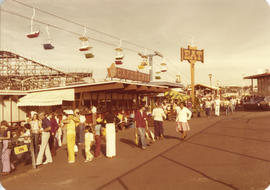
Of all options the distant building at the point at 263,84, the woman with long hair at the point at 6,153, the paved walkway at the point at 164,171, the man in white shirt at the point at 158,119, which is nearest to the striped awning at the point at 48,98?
the paved walkway at the point at 164,171

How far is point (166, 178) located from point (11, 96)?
12844mm

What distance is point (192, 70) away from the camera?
2922cm

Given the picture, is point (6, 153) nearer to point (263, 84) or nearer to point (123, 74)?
point (123, 74)

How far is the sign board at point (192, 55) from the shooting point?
2814 centimetres

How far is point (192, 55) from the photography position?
28.9 meters

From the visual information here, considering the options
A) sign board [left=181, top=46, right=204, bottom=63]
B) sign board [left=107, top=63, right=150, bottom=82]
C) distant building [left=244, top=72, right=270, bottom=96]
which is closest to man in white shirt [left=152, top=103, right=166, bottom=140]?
sign board [left=107, top=63, right=150, bottom=82]

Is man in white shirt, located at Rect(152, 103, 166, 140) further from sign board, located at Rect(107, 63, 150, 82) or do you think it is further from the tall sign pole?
the tall sign pole

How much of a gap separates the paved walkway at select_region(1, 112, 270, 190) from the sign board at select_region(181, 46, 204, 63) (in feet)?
65.9

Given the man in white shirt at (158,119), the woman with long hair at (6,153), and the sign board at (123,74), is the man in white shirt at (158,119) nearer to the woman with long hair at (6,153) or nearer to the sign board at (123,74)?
the woman with long hair at (6,153)

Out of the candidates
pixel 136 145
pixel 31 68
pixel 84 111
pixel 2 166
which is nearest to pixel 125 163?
pixel 136 145

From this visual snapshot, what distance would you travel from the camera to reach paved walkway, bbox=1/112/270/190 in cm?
529

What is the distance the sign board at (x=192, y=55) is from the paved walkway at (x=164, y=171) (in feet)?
65.9

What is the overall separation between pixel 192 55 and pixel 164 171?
2453cm

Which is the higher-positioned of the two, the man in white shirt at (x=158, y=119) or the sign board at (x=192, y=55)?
the sign board at (x=192, y=55)
